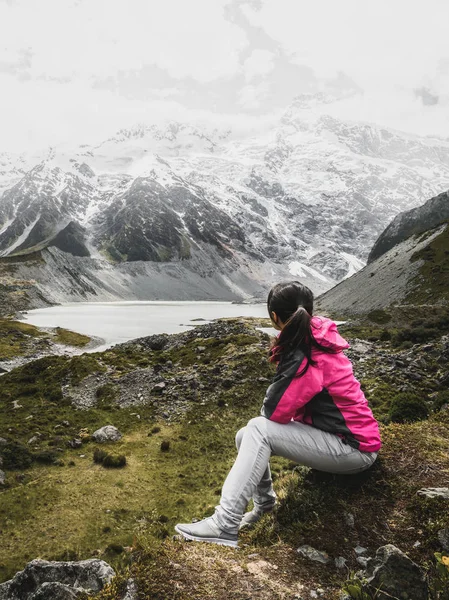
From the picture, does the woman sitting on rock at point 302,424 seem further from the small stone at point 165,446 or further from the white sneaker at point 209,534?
the small stone at point 165,446

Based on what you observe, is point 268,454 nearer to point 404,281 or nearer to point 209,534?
point 209,534

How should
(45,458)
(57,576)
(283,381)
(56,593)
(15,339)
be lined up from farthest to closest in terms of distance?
(15,339) → (45,458) → (57,576) → (283,381) → (56,593)

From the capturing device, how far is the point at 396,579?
412 centimetres

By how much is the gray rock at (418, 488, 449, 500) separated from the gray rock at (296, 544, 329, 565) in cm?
189

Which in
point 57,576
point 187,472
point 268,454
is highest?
point 268,454

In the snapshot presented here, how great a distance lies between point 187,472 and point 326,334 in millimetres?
15914

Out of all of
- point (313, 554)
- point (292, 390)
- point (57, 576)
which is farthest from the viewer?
point (57, 576)

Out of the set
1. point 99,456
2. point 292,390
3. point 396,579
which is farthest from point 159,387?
point 396,579

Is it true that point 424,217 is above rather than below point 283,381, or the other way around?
above

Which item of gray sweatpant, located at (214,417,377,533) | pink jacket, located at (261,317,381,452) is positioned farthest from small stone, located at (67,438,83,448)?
pink jacket, located at (261,317,381,452)

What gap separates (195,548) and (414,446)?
5128 mm

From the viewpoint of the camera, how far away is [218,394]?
94.6 feet

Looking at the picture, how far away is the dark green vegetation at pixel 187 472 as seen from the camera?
5074 millimetres

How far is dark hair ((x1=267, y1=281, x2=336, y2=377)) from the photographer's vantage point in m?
5.89
